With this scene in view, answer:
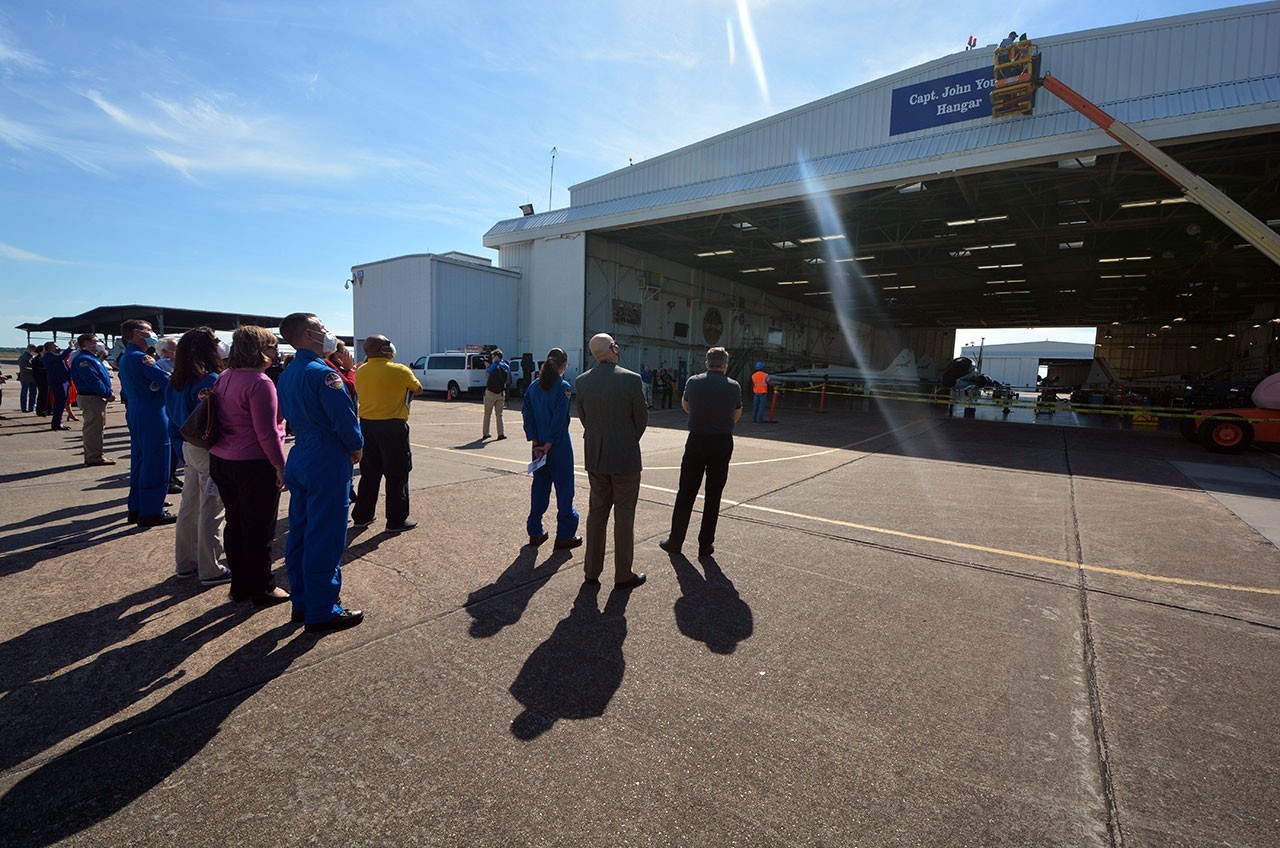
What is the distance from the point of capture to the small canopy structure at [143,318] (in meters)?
38.2

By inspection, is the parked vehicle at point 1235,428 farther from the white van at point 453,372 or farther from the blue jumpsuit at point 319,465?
the white van at point 453,372

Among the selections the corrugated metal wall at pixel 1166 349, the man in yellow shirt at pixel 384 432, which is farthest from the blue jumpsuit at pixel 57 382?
the corrugated metal wall at pixel 1166 349

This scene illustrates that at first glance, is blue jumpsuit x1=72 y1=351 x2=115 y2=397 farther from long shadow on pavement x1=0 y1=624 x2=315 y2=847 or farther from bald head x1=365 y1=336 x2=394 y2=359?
long shadow on pavement x1=0 y1=624 x2=315 y2=847

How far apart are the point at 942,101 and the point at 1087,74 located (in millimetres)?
3131

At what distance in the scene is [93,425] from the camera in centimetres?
781

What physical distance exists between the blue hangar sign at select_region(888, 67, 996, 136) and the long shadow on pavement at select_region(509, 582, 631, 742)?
17.2 meters

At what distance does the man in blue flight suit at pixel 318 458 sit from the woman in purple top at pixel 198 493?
1060 mm

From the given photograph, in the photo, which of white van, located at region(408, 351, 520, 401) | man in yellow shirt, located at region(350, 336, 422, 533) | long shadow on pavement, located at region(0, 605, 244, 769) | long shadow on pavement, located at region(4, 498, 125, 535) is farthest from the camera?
white van, located at region(408, 351, 520, 401)

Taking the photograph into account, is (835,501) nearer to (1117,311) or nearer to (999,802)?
(999,802)

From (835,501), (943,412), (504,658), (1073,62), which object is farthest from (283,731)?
(943,412)

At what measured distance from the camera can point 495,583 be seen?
13.4 feet

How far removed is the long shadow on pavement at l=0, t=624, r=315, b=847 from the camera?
1.88 metres

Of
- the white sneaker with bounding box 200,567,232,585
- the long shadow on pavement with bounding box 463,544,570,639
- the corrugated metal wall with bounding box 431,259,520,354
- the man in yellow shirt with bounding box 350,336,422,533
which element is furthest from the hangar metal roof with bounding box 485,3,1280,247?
the white sneaker with bounding box 200,567,232,585

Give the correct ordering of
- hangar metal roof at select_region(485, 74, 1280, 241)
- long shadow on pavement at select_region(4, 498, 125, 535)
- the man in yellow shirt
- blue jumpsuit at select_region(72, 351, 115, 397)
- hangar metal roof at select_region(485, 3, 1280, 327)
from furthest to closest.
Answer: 1. hangar metal roof at select_region(485, 3, 1280, 327)
2. hangar metal roof at select_region(485, 74, 1280, 241)
3. blue jumpsuit at select_region(72, 351, 115, 397)
4. the man in yellow shirt
5. long shadow on pavement at select_region(4, 498, 125, 535)
